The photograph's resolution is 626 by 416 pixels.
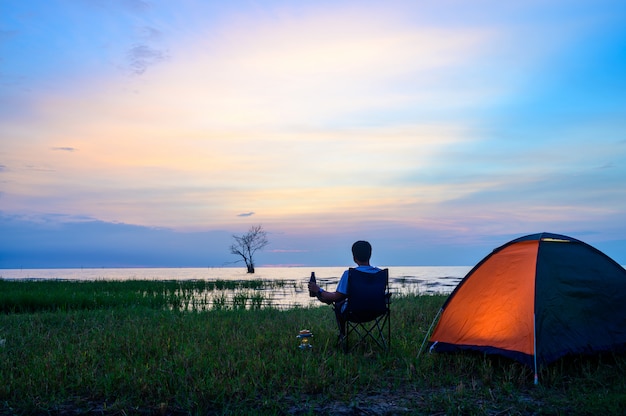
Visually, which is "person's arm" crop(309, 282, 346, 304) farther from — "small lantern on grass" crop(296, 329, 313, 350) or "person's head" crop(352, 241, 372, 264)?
"small lantern on grass" crop(296, 329, 313, 350)

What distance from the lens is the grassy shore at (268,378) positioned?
5.04m

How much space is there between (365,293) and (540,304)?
2268 millimetres

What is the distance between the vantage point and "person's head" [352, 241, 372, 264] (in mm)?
7031

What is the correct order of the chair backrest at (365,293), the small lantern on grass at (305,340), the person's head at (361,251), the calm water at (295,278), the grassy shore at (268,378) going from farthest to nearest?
the calm water at (295,278) < the small lantern on grass at (305,340) < the person's head at (361,251) < the chair backrest at (365,293) < the grassy shore at (268,378)

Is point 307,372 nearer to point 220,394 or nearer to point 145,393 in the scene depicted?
point 220,394

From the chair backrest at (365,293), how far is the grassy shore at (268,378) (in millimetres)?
663

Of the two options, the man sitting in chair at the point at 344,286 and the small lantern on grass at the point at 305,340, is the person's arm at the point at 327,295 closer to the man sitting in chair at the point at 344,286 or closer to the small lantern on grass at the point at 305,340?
the man sitting in chair at the point at 344,286

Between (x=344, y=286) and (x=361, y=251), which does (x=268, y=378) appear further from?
(x=361, y=251)

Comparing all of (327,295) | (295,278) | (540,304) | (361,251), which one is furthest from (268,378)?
(295,278)

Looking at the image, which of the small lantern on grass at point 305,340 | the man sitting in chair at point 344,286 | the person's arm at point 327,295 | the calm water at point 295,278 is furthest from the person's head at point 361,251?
the calm water at point 295,278

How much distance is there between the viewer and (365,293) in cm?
674

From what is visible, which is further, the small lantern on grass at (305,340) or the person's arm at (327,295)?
the small lantern on grass at (305,340)

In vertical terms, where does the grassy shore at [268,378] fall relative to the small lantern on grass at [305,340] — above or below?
below

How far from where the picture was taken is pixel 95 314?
11164 millimetres
